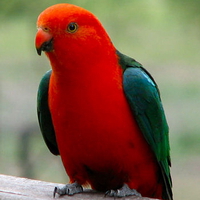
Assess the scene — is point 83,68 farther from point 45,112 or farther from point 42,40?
point 45,112

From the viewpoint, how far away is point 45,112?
Answer: 3623 millimetres

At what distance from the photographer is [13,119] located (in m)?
7.62

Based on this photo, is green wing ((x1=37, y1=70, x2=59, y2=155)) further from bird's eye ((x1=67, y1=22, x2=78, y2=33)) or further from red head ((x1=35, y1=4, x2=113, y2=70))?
bird's eye ((x1=67, y1=22, x2=78, y2=33))

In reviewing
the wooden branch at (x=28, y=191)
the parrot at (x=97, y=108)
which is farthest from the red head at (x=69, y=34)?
the wooden branch at (x=28, y=191)

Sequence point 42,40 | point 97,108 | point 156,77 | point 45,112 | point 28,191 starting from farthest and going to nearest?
point 156,77, point 45,112, point 97,108, point 28,191, point 42,40

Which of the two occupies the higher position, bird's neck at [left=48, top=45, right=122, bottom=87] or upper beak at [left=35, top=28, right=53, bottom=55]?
upper beak at [left=35, top=28, right=53, bottom=55]

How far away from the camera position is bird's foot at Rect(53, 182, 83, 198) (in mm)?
3205

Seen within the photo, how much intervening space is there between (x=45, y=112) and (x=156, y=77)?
4.78 metres

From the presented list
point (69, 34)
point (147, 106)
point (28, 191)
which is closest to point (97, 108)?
point (147, 106)

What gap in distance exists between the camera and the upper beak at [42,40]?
2.93 m

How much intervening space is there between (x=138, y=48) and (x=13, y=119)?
2181mm

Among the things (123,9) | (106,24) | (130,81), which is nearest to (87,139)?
(130,81)

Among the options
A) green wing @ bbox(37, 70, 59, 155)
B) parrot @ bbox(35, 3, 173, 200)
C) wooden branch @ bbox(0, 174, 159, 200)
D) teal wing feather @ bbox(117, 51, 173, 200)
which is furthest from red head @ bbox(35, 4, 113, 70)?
wooden branch @ bbox(0, 174, 159, 200)

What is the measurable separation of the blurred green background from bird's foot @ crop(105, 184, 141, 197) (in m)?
2.53
